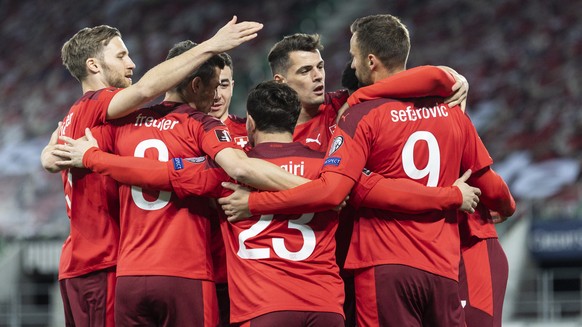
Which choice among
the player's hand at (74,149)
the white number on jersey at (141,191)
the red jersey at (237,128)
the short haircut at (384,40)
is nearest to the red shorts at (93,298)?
the white number on jersey at (141,191)

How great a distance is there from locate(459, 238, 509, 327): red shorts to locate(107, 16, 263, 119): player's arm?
1.65 meters

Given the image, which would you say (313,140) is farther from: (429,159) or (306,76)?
(429,159)

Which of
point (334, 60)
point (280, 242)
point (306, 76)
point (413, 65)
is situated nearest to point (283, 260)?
point (280, 242)

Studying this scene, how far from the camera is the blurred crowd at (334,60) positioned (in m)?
13.1

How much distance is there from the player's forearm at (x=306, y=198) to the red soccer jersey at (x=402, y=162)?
113 millimetres

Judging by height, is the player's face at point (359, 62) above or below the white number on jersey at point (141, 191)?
above

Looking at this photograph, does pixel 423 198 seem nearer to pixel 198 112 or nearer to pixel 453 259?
pixel 453 259

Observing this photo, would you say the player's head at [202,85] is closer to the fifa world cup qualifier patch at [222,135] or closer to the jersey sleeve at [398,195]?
the fifa world cup qualifier patch at [222,135]

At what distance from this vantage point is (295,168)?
13.4 ft

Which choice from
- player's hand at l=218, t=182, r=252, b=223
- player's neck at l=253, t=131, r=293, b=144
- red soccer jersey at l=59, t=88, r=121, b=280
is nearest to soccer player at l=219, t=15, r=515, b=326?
player's hand at l=218, t=182, r=252, b=223

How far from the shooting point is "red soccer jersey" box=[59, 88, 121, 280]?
14.6 feet

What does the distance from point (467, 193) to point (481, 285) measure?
0.72m

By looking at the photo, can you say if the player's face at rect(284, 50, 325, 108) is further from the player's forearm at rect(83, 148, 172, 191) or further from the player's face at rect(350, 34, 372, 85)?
the player's forearm at rect(83, 148, 172, 191)

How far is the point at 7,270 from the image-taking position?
11.7m
